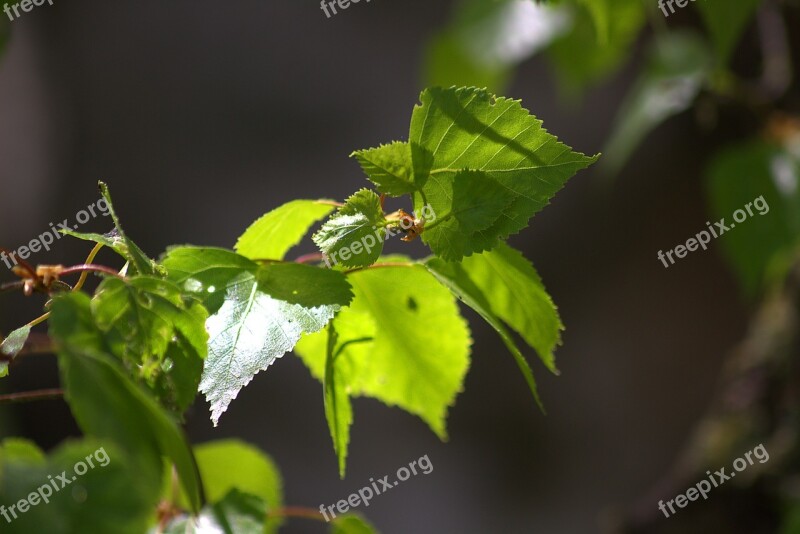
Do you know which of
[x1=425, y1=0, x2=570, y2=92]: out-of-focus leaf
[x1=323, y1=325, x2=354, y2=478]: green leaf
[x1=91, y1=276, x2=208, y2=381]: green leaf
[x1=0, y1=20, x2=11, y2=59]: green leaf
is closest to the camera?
[x1=91, y1=276, x2=208, y2=381]: green leaf

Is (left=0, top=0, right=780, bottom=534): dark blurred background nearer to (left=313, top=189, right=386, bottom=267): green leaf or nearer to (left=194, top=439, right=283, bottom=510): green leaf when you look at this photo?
(left=194, top=439, right=283, bottom=510): green leaf

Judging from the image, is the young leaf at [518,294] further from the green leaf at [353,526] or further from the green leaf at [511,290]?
the green leaf at [353,526]

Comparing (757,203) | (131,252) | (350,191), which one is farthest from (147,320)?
(350,191)

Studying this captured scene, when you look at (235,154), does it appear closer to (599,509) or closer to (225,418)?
(225,418)

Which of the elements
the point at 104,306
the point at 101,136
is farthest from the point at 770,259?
the point at 101,136

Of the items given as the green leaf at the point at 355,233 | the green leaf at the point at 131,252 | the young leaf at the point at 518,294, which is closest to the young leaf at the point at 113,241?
the green leaf at the point at 131,252

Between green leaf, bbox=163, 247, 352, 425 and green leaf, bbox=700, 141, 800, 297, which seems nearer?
green leaf, bbox=163, 247, 352, 425

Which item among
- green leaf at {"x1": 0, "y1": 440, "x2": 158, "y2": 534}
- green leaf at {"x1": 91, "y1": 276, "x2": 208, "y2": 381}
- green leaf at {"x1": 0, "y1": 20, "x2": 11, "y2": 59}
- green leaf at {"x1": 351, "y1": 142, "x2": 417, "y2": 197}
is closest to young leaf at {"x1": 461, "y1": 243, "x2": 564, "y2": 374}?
green leaf at {"x1": 351, "y1": 142, "x2": 417, "y2": 197}
